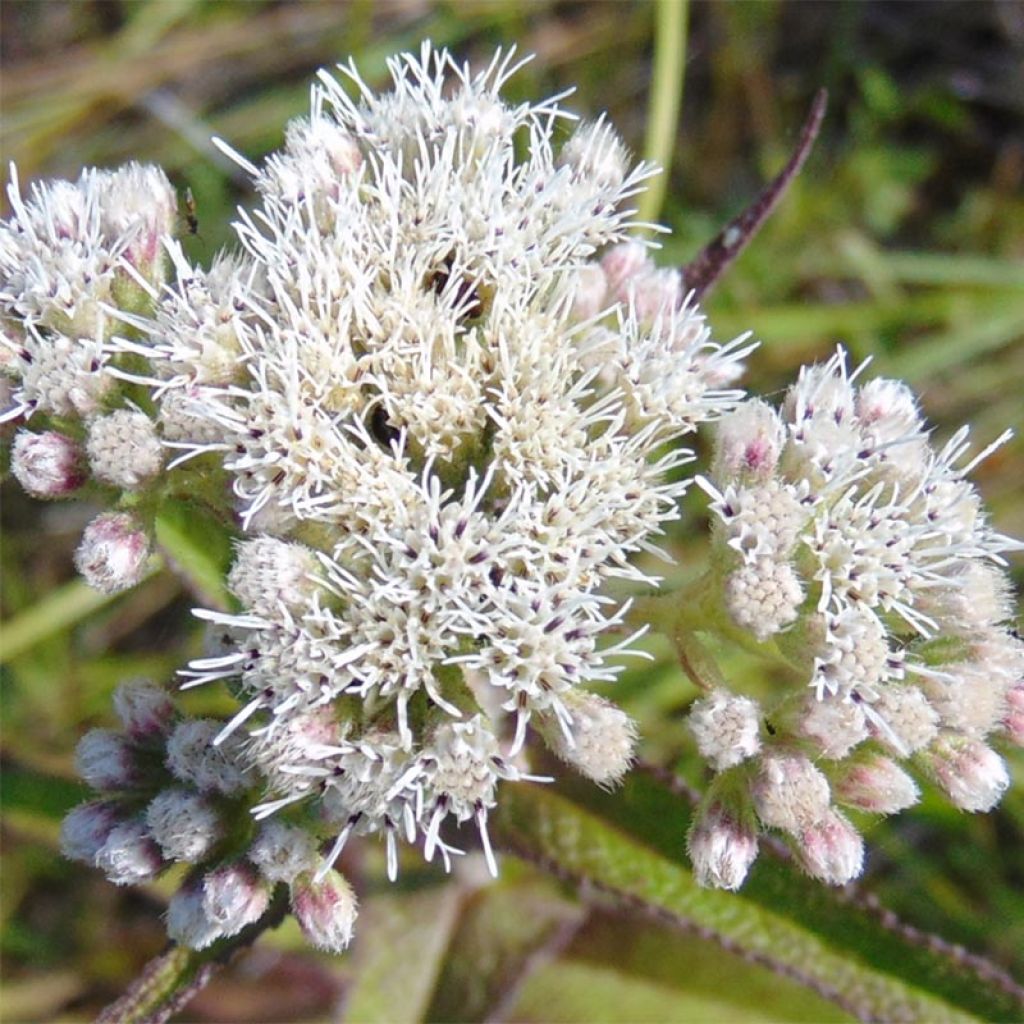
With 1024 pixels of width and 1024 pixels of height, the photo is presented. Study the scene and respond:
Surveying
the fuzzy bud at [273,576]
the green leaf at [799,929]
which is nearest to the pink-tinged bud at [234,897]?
the fuzzy bud at [273,576]

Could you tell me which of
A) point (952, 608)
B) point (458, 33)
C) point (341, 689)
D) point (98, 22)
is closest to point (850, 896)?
point (952, 608)

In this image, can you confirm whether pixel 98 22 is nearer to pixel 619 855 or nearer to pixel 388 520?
pixel 388 520

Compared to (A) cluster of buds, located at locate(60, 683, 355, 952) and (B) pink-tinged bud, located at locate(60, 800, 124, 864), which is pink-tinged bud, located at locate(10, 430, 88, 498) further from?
(B) pink-tinged bud, located at locate(60, 800, 124, 864)

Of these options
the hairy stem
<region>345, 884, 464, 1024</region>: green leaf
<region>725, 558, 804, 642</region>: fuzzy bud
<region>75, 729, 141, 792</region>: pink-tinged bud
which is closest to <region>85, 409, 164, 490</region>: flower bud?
<region>75, 729, 141, 792</region>: pink-tinged bud

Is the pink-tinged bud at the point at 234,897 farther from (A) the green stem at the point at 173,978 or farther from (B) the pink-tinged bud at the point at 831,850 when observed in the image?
(B) the pink-tinged bud at the point at 831,850

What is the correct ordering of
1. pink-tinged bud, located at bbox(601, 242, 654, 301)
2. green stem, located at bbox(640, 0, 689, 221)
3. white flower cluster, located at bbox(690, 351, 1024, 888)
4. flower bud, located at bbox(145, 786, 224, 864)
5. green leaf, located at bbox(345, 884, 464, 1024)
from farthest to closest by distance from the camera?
green stem, located at bbox(640, 0, 689, 221), green leaf, located at bbox(345, 884, 464, 1024), pink-tinged bud, located at bbox(601, 242, 654, 301), flower bud, located at bbox(145, 786, 224, 864), white flower cluster, located at bbox(690, 351, 1024, 888)

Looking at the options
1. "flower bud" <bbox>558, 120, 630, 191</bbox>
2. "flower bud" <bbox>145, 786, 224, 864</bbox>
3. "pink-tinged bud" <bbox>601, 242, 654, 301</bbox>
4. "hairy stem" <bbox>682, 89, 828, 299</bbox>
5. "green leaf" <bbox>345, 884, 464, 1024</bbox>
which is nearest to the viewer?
"flower bud" <bbox>145, 786, 224, 864</bbox>
